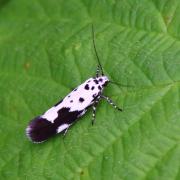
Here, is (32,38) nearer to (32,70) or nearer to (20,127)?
(32,70)

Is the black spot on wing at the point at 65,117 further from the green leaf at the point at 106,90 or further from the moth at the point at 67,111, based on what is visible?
the green leaf at the point at 106,90

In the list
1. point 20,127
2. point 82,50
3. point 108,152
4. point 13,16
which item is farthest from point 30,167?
point 13,16

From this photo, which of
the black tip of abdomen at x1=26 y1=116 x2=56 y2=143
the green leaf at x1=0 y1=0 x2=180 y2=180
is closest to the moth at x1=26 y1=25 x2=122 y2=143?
the black tip of abdomen at x1=26 y1=116 x2=56 y2=143

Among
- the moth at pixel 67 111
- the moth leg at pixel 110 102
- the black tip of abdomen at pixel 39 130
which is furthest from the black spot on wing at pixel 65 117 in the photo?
the moth leg at pixel 110 102

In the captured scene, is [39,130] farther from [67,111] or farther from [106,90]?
[106,90]

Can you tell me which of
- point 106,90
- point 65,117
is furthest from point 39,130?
point 106,90

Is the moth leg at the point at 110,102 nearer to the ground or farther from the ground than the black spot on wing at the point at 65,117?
farther from the ground
